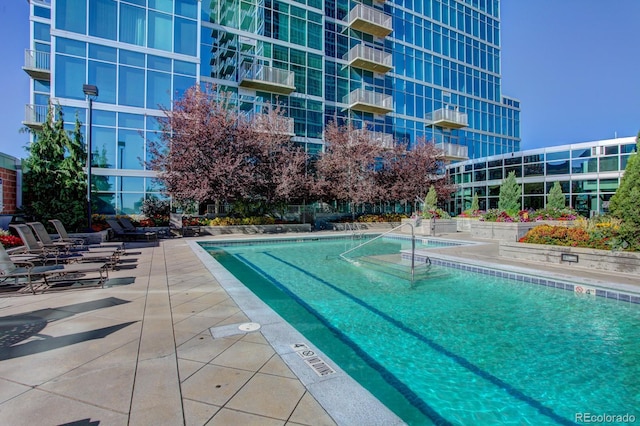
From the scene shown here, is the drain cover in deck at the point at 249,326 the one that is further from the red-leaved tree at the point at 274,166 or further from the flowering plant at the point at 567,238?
the red-leaved tree at the point at 274,166

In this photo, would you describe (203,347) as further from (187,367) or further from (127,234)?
(127,234)

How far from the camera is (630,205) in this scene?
263 inches

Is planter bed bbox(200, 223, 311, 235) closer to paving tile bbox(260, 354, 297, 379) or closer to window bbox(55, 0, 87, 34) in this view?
window bbox(55, 0, 87, 34)

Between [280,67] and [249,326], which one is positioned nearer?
[249,326]

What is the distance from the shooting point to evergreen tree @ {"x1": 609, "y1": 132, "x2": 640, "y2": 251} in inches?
262

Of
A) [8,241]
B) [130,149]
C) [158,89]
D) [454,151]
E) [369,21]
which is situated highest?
[369,21]

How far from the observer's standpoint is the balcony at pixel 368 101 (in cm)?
2450

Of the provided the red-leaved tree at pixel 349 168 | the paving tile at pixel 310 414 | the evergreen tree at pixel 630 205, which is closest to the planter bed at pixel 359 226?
the red-leaved tree at pixel 349 168

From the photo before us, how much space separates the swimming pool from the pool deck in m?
0.89

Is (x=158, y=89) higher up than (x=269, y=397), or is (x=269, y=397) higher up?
(x=158, y=89)

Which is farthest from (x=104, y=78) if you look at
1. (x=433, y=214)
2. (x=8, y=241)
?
(x=433, y=214)

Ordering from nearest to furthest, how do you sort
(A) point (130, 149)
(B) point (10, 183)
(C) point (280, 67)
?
1. (B) point (10, 183)
2. (A) point (130, 149)
3. (C) point (280, 67)

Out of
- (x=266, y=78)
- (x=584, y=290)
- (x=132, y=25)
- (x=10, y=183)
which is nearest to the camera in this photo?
(x=584, y=290)

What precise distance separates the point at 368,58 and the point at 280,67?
6.96m
